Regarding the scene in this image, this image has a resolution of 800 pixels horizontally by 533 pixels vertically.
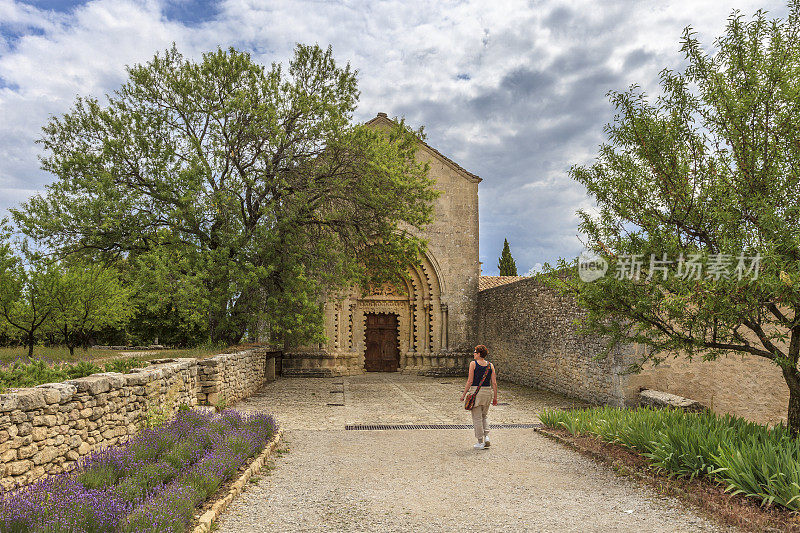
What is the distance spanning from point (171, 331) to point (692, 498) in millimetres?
21761

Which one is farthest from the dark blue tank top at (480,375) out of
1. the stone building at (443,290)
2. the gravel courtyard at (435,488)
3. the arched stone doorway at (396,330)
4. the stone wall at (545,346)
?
the stone building at (443,290)

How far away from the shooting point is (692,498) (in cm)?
472

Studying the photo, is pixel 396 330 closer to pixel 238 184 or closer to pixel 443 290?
pixel 443 290

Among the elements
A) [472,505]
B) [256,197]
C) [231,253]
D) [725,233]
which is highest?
[256,197]

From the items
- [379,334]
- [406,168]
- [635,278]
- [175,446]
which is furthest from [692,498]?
[379,334]

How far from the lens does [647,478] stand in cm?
539

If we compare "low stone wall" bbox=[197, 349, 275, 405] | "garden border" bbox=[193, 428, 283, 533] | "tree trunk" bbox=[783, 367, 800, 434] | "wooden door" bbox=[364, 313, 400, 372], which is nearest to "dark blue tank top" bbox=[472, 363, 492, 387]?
"garden border" bbox=[193, 428, 283, 533]

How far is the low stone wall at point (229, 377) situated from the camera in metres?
9.63

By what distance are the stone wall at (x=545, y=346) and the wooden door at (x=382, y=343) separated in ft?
12.0

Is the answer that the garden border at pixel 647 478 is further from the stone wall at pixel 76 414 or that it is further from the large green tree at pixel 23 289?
the large green tree at pixel 23 289

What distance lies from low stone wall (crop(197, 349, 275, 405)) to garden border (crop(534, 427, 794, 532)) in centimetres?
624

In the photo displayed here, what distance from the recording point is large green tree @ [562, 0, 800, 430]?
5.17 m

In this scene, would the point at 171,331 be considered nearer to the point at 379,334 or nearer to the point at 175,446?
the point at 379,334

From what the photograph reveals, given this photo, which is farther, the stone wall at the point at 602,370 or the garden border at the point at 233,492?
the stone wall at the point at 602,370
